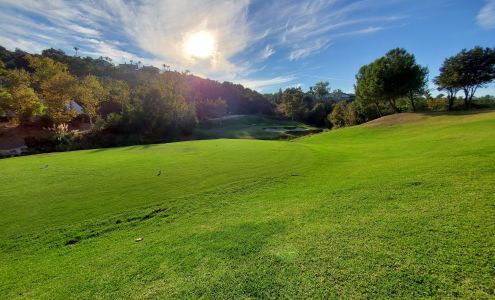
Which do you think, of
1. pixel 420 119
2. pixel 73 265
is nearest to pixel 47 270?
pixel 73 265

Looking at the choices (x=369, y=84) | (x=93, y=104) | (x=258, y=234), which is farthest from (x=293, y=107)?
(x=258, y=234)

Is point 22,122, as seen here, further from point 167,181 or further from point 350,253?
point 350,253

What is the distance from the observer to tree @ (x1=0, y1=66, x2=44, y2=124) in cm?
3137

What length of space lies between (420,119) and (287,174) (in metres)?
29.2

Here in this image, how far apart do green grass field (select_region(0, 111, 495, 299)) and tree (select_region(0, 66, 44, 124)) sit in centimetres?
3118

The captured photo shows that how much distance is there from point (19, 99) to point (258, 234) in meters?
41.3

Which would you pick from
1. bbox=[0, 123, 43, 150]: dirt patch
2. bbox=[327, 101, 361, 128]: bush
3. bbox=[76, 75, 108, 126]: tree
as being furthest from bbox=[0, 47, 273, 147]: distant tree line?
A: bbox=[327, 101, 361, 128]: bush

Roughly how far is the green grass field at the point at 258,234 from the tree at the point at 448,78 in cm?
3843

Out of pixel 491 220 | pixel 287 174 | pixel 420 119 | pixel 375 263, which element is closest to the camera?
pixel 375 263

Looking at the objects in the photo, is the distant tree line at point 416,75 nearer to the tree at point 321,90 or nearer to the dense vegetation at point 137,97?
the dense vegetation at point 137,97

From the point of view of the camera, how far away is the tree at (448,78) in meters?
37.9

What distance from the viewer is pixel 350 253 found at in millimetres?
4082

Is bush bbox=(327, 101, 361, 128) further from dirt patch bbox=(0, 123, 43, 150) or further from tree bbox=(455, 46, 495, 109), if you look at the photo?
dirt patch bbox=(0, 123, 43, 150)

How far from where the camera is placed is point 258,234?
520 centimetres
